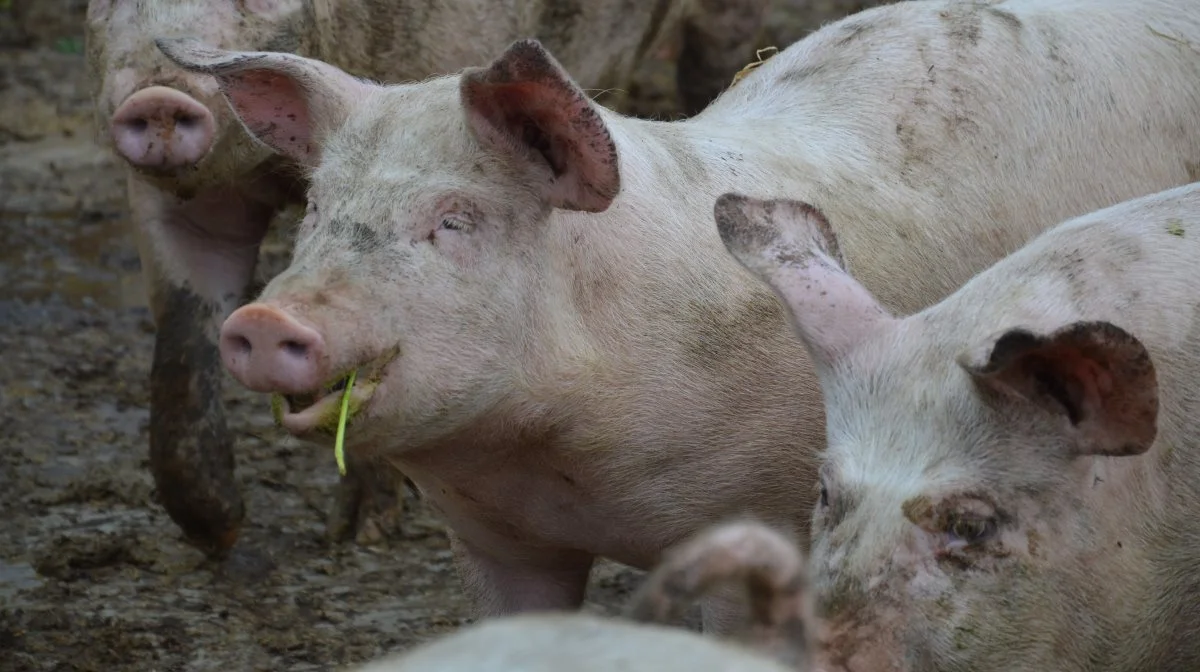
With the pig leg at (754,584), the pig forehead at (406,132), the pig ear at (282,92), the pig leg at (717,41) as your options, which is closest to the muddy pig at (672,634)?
the pig leg at (754,584)

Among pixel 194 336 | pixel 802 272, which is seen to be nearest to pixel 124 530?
pixel 194 336

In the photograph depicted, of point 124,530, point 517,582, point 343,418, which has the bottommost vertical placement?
point 124,530

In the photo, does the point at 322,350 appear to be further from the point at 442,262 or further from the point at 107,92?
the point at 107,92

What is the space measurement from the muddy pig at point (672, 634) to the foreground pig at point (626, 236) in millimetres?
1260

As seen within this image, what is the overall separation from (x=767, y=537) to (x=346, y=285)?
1.48m

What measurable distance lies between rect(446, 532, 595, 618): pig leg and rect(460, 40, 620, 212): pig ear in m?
0.97

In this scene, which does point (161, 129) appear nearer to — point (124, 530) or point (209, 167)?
point (209, 167)

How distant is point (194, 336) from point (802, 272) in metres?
2.79

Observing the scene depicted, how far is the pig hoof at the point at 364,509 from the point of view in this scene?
6.39 meters

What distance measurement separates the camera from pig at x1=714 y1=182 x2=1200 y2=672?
3463 millimetres

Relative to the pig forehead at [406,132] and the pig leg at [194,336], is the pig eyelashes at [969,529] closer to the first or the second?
the pig forehead at [406,132]

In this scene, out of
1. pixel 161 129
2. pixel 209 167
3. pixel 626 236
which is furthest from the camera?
pixel 209 167

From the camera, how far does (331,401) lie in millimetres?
3812

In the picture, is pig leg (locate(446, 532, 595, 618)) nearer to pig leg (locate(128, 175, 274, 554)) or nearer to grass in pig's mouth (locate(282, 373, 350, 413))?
grass in pig's mouth (locate(282, 373, 350, 413))
